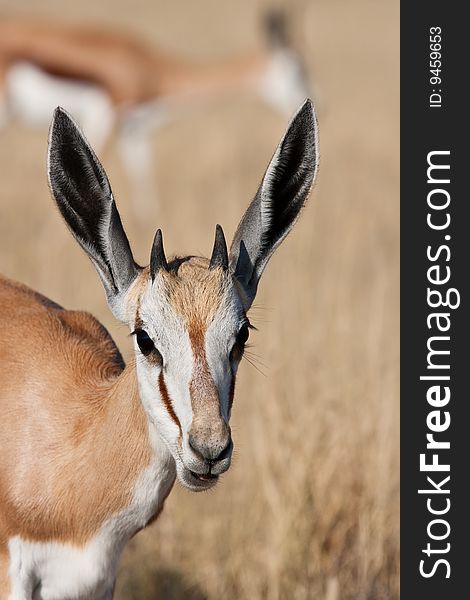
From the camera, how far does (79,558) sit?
3.54 metres

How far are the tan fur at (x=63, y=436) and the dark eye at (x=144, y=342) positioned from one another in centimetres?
28

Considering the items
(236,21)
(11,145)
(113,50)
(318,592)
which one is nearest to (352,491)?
(318,592)

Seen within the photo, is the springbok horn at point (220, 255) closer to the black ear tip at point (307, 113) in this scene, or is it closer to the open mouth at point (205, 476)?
the black ear tip at point (307, 113)

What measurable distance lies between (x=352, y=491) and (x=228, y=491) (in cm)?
79

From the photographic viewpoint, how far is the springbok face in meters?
2.88

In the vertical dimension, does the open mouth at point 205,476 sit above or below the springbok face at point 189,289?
below

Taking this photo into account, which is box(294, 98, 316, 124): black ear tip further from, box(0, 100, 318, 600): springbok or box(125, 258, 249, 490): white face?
box(125, 258, 249, 490): white face

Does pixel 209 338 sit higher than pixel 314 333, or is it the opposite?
pixel 314 333

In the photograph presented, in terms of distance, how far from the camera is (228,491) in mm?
5746

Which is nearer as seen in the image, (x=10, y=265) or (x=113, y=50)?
(x=10, y=265)

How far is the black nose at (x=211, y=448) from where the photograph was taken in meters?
2.79

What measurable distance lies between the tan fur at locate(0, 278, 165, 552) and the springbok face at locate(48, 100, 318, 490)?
28 centimetres

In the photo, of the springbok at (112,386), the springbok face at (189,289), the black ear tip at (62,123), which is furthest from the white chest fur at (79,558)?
the black ear tip at (62,123)

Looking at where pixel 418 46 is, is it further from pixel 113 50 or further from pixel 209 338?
pixel 113 50
